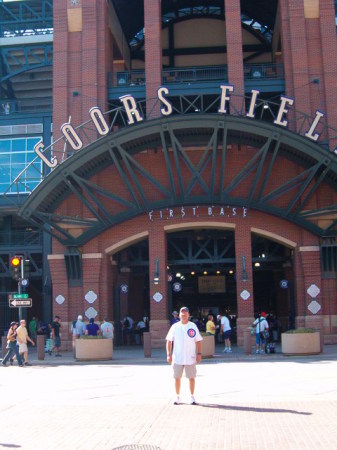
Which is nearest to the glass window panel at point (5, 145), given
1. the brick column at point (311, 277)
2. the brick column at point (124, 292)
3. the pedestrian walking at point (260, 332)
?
the brick column at point (124, 292)

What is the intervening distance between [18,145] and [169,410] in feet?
106

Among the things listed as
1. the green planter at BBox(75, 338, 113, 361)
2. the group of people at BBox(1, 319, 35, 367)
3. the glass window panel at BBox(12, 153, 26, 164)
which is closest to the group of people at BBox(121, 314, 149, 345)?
the green planter at BBox(75, 338, 113, 361)

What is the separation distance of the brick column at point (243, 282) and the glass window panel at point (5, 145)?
17.6m

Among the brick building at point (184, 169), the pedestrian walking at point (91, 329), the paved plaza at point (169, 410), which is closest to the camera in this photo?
the paved plaza at point (169, 410)

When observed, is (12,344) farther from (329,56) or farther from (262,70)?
(262,70)

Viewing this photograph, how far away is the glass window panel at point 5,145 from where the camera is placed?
134ft

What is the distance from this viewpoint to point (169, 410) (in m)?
11.3

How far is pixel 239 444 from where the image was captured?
8531 mm

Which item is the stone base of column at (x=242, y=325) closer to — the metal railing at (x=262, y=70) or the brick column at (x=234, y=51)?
the brick column at (x=234, y=51)

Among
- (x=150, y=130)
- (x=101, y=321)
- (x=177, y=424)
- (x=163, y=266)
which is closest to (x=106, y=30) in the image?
(x=150, y=130)

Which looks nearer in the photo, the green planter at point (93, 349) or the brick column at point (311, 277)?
the green planter at point (93, 349)

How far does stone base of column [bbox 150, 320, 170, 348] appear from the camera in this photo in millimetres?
30422

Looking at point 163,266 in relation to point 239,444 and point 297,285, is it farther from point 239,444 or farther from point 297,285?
point 239,444

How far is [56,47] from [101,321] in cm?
1474
